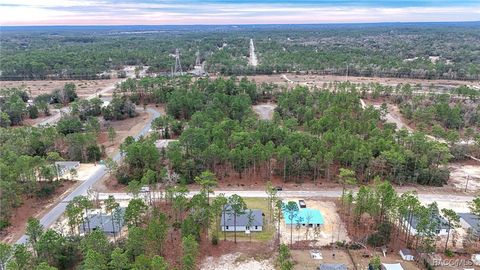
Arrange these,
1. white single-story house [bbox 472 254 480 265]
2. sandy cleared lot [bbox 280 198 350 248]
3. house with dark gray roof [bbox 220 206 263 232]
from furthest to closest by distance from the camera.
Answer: house with dark gray roof [bbox 220 206 263 232] → sandy cleared lot [bbox 280 198 350 248] → white single-story house [bbox 472 254 480 265]

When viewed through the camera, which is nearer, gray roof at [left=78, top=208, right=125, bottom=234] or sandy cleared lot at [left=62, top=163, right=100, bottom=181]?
gray roof at [left=78, top=208, right=125, bottom=234]

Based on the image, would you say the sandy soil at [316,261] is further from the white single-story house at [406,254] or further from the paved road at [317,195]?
the paved road at [317,195]

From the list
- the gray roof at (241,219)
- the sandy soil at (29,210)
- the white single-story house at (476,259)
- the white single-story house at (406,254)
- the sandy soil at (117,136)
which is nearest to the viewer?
the white single-story house at (476,259)

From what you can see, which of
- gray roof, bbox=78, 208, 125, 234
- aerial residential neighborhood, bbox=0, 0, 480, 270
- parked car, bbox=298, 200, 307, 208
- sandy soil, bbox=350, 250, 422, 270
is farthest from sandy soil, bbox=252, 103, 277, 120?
sandy soil, bbox=350, 250, 422, 270

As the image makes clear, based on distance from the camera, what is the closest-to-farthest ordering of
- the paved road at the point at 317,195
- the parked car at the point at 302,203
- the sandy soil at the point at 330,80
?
the parked car at the point at 302,203 < the paved road at the point at 317,195 < the sandy soil at the point at 330,80

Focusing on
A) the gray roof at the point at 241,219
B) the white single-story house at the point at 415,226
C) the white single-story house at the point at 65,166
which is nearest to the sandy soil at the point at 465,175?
the white single-story house at the point at 415,226

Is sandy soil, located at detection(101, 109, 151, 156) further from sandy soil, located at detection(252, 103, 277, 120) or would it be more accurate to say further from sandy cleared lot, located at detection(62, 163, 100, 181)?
sandy soil, located at detection(252, 103, 277, 120)

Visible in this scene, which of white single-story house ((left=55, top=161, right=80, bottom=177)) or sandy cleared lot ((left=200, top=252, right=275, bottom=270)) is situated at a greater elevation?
white single-story house ((left=55, top=161, right=80, bottom=177))

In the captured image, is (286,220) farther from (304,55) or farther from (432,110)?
(304,55)
